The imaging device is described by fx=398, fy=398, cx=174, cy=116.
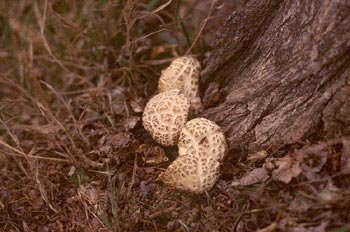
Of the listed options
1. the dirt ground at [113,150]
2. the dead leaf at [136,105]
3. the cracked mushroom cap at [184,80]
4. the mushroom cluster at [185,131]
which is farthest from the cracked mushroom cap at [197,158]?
the dead leaf at [136,105]

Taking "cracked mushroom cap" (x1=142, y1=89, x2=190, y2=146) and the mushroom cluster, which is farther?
"cracked mushroom cap" (x1=142, y1=89, x2=190, y2=146)

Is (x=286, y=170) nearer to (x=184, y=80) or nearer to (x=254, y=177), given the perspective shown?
(x=254, y=177)

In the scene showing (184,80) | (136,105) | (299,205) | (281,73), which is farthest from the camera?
(136,105)

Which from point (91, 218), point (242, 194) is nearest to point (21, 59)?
point (91, 218)

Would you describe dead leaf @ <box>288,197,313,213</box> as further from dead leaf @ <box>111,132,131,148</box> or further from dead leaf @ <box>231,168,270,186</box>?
dead leaf @ <box>111,132,131,148</box>

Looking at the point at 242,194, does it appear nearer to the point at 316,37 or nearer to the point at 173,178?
the point at 173,178

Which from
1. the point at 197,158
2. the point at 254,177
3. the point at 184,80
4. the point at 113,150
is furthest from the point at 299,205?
the point at 113,150

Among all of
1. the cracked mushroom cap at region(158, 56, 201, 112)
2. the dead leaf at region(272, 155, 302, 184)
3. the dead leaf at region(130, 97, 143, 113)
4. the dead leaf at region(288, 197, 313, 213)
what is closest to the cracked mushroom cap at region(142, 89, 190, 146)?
the cracked mushroom cap at region(158, 56, 201, 112)
